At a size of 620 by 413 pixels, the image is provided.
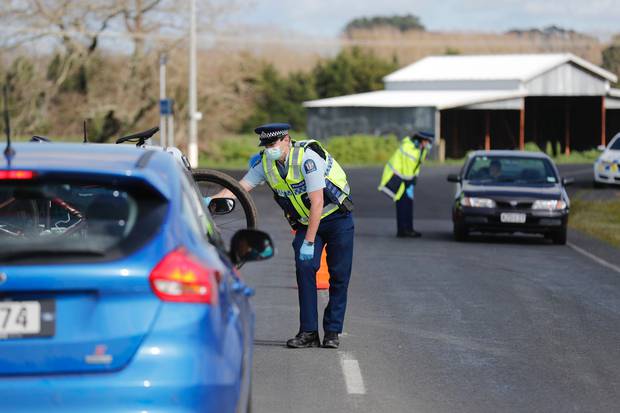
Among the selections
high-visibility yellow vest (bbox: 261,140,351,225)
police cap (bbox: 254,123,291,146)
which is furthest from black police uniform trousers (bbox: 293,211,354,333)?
police cap (bbox: 254,123,291,146)

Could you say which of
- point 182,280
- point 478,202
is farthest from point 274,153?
point 478,202

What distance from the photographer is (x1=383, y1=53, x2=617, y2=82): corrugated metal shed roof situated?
65.8 m

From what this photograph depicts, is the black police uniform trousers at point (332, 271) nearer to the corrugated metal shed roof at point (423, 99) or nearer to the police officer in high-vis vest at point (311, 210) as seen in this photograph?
the police officer in high-vis vest at point (311, 210)

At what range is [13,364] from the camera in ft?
16.6

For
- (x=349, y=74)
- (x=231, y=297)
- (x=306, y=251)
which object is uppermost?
(x=231, y=297)

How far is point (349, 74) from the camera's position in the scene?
3890 inches

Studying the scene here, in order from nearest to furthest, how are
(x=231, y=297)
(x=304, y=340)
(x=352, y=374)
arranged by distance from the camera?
A: 1. (x=231, y=297)
2. (x=352, y=374)
3. (x=304, y=340)

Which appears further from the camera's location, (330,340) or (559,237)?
(559,237)

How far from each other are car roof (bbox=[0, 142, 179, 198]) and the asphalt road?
2.41 meters

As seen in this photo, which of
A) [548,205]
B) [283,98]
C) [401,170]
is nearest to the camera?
[548,205]

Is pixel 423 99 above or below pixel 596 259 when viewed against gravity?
above

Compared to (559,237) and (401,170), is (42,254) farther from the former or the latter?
(401,170)

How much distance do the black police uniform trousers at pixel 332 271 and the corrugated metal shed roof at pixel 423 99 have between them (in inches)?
1993

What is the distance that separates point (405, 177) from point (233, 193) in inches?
404
